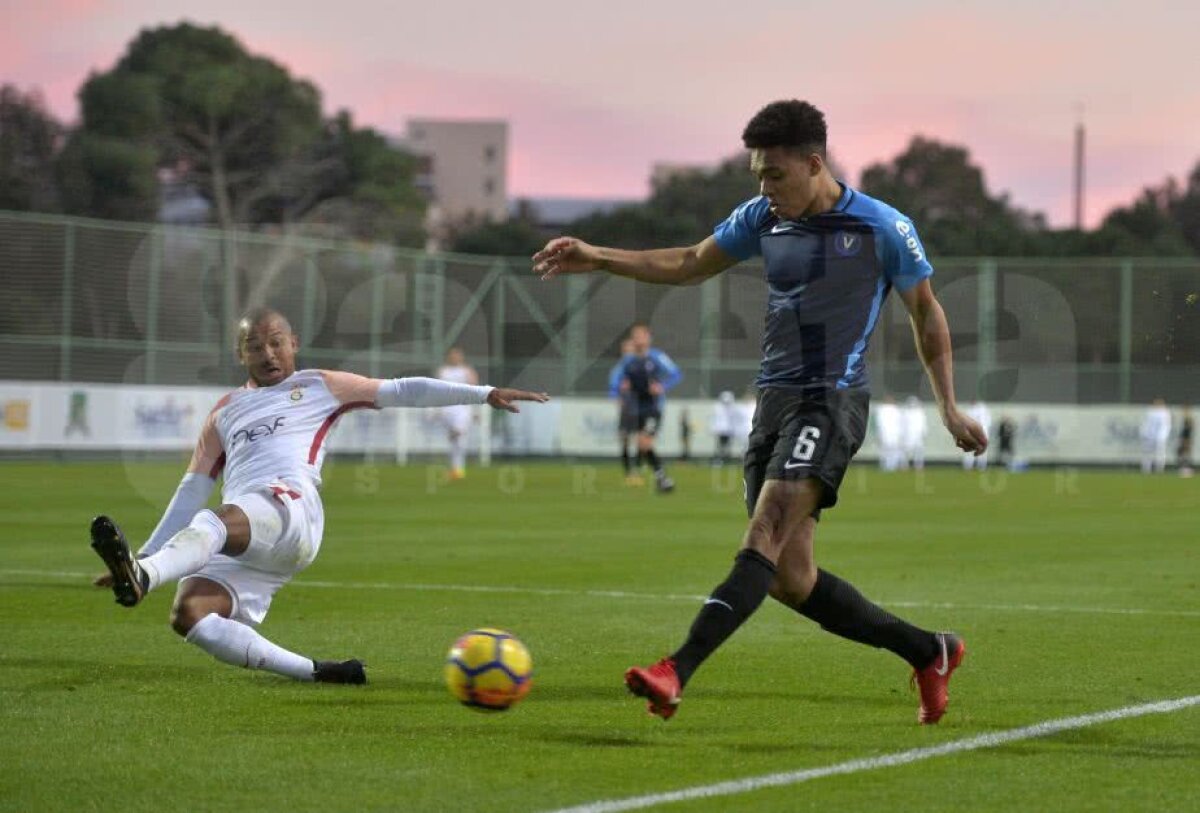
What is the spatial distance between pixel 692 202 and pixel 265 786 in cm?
8796

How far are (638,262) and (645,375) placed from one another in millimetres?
25277

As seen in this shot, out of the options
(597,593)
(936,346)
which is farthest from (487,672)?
(597,593)

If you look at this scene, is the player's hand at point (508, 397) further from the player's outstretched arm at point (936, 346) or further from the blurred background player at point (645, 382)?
the blurred background player at point (645, 382)

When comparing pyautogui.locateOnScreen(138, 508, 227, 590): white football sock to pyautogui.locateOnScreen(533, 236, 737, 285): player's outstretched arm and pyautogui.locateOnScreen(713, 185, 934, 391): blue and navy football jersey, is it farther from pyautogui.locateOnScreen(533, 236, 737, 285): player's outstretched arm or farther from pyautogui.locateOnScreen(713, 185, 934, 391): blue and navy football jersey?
pyautogui.locateOnScreen(713, 185, 934, 391): blue and navy football jersey

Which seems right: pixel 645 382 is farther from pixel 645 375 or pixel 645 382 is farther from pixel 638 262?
pixel 638 262

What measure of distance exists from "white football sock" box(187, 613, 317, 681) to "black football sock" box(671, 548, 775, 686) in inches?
85.3

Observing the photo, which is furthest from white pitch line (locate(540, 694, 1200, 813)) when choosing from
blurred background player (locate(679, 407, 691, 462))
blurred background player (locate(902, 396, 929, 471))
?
blurred background player (locate(679, 407, 691, 462))

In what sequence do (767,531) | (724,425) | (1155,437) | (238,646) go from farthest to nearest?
(724,425) < (1155,437) < (238,646) < (767,531)

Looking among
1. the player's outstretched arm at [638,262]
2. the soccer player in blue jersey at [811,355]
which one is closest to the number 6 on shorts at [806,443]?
the soccer player in blue jersey at [811,355]

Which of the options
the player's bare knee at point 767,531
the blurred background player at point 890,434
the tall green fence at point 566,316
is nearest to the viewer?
the player's bare knee at point 767,531

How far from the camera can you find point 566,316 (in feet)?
177

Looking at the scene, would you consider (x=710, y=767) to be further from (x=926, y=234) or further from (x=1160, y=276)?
(x=926, y=234)

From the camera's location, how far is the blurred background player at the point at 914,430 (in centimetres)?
4806

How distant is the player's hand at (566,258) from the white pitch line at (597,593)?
5440 millimetres
